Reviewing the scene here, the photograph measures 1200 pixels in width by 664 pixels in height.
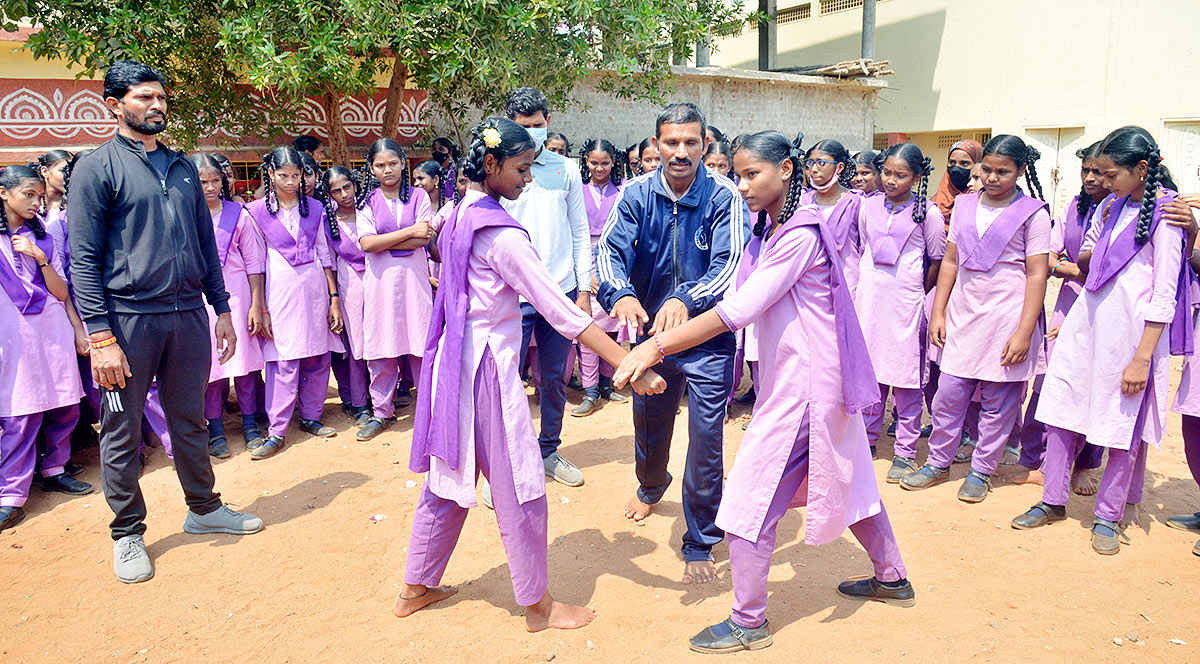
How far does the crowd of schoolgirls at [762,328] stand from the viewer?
116 inches

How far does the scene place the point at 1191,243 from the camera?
3773 mm

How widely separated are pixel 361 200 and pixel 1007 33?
14223mm

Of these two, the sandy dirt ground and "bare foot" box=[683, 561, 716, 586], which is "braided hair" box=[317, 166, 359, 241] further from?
"bare foot" box=[683, 561, 716, 586]

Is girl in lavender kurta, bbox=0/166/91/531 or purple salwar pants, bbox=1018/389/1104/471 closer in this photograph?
girl in lavender kurta, bbox=0/166/91/531

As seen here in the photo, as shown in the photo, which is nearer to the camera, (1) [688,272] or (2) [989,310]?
(1) [688,272]

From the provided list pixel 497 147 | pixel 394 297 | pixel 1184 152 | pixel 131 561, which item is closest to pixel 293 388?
pixel 394 297

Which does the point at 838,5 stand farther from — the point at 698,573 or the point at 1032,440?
the point at 698,573

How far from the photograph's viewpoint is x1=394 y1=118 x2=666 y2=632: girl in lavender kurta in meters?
2.94

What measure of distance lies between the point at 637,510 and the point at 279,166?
3.39 m

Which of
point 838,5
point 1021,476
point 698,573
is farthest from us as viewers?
point 838,5

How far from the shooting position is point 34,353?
15.1ft

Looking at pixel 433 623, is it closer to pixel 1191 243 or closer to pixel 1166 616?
pixel 1166 616

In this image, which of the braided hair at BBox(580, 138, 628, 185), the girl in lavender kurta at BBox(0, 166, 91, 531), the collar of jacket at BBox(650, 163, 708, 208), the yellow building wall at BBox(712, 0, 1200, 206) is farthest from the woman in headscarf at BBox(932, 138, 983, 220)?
the yellow building wall at BBox(712, 0, 1200, 206)

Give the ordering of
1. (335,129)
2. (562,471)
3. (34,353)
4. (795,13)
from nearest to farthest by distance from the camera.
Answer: (34,353), (562,471), (335,129), (795,13)
